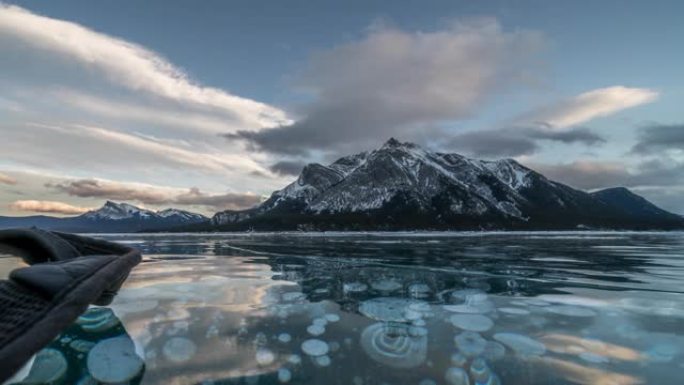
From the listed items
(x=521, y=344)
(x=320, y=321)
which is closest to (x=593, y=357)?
(x=521, y=344)

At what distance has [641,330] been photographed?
5.08 meters

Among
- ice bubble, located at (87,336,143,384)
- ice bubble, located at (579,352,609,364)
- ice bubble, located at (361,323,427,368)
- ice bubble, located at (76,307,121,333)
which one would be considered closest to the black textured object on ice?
ice bubble, located at (87,336,143,384)

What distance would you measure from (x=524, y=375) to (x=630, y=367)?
43.8 inches

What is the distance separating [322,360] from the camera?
3971 millimetres

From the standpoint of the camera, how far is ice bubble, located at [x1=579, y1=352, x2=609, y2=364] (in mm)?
3984

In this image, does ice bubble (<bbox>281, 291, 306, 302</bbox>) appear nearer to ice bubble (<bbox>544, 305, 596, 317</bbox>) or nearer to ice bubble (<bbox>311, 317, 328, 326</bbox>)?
ice bubble (<bbox>311, 317, 328, 326</bbox>)

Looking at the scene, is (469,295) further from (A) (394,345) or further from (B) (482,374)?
(B) (482,374)

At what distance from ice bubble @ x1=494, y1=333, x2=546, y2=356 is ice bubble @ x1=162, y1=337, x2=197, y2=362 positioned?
10.9 ft

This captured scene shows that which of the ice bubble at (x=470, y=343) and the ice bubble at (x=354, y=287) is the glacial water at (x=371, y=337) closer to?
the ice bubble at (x=470, y=343)

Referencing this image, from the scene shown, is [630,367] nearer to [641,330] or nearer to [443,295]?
[641,330]

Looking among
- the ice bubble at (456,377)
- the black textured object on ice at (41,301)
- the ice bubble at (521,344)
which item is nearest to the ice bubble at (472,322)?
the ice bubble at (521,344)

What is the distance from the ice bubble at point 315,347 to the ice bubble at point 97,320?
2168 mm

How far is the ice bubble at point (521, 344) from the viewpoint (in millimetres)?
4203

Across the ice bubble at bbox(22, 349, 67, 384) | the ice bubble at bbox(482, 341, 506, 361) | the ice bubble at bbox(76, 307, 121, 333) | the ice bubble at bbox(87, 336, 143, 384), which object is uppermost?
the ice bubble at bbox(76, 307, 121, 333)
